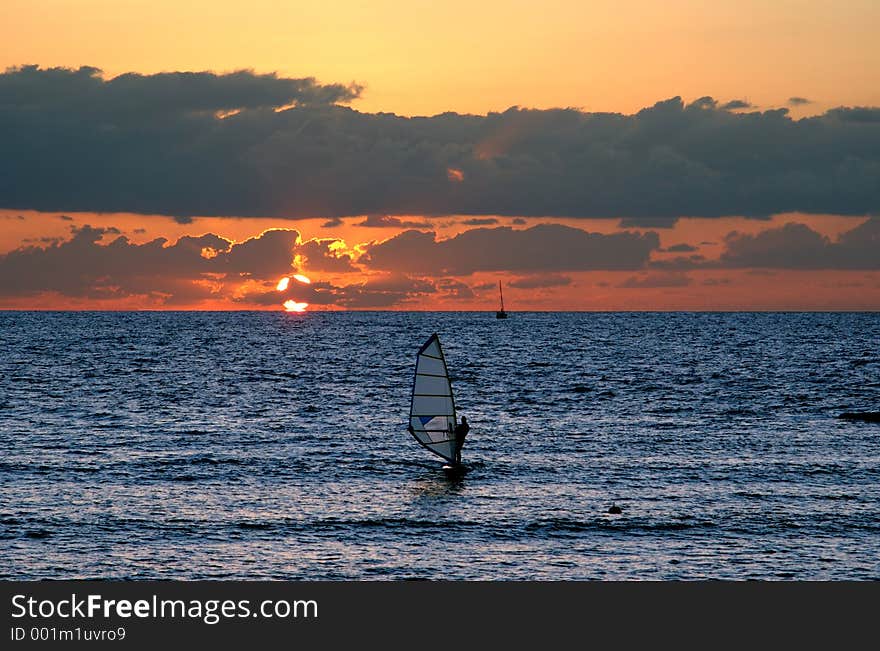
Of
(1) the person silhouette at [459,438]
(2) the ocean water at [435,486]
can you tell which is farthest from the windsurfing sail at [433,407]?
(2) the ocean water at [435,486]

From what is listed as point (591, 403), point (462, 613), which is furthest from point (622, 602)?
point (591, 403)

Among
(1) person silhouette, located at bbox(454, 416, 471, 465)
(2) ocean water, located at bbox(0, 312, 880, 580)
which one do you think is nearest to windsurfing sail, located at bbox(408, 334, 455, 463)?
(1) person silhouette, located at bbox(454, 416, 471, 465)

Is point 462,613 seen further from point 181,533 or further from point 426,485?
point 426,485

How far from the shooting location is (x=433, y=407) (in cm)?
5859

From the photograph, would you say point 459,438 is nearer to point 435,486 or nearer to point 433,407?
point 433,407

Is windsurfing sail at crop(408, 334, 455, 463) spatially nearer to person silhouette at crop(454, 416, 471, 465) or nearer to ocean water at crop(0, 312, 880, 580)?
person silhouette at crop(454, 416, 471, 465)

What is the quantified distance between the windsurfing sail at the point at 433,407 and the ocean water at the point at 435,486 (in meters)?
1.58

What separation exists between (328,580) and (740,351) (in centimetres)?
16153

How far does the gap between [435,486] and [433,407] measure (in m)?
7.38

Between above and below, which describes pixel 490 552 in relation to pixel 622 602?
below

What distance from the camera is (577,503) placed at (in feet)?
158

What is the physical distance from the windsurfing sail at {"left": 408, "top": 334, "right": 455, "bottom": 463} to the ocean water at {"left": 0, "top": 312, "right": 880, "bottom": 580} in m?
1.58

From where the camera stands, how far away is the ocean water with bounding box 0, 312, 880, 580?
37.8m

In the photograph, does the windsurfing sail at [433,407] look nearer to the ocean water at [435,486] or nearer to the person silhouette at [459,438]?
the person silhouette at [459,438]
